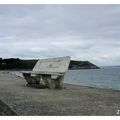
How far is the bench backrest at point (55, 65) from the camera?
16922 millimetres

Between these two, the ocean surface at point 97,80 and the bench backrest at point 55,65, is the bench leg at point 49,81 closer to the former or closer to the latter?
the bench backrest at point 55,65

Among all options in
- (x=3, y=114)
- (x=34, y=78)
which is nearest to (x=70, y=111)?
(x=3, y=114)

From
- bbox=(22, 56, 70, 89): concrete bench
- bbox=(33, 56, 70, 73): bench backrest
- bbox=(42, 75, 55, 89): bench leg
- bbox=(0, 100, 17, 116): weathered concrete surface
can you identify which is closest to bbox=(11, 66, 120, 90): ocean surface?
bbox=(33, 56, 70, 73): bench backrest

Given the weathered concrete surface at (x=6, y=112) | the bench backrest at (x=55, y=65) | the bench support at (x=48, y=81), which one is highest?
the weathered concrete surface at (x=6, y=112)

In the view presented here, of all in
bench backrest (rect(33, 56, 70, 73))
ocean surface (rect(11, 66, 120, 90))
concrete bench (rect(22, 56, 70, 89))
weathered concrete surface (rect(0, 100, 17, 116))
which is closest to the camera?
weathered concrete surface (rect(0, 100, 17, 116))

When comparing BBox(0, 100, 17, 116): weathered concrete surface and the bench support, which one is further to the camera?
the bench support

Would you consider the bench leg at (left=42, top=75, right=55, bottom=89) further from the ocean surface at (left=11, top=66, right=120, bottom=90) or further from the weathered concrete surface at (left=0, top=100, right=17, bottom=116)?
the ocean surface at (left=11, top=66, right=120, bottom=90)

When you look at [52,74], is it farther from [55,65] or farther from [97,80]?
[97,80]

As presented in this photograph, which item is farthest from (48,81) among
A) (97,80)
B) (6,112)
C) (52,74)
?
(97,80)

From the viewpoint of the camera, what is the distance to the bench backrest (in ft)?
55.5

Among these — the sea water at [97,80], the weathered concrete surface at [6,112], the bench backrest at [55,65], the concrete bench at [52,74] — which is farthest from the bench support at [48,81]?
A: the sea water at [97,80]

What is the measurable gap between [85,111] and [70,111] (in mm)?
365

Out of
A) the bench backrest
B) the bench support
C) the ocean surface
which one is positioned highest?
the bench backrest

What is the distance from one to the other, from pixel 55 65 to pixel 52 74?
1.57m
